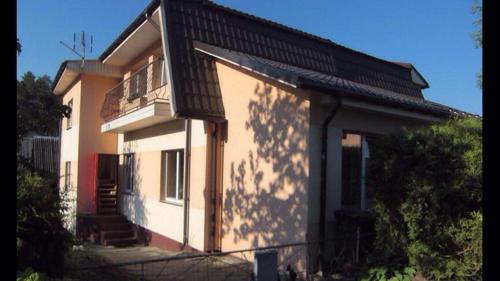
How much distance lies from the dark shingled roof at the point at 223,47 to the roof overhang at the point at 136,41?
124 millimetres

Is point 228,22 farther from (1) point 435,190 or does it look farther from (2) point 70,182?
(2) point 70,182

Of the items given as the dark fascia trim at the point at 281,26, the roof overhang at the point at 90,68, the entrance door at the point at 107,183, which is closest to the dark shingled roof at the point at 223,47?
the dark fascia trim at the point at 281,26

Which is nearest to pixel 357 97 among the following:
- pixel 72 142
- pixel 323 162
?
pixel 323 162

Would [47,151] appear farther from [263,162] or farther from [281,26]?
[263,162]

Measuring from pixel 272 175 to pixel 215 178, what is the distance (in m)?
2.12

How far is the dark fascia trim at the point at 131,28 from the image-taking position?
11008 millimetres

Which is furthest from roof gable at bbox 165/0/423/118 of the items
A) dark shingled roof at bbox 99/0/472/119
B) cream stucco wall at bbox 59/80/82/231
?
cream stucco wall at bbox 59/80/82/231

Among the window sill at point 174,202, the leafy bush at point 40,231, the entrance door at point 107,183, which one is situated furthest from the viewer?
the entrance door at point 107,183

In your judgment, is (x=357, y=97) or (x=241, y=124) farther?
(x=241, y=124)

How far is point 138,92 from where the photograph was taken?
1391cm

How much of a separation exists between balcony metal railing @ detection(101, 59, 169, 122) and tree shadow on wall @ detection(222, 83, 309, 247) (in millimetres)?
3620

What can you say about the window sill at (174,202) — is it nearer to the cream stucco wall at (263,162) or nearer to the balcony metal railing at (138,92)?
the cream stucco wall at (263,162)

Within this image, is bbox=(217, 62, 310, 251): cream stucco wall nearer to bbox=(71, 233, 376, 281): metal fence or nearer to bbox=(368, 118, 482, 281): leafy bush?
bbox=(71, 233, 376, 281): metal fence

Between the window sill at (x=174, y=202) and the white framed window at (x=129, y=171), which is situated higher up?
the white framed window at (x=129, y=171)
